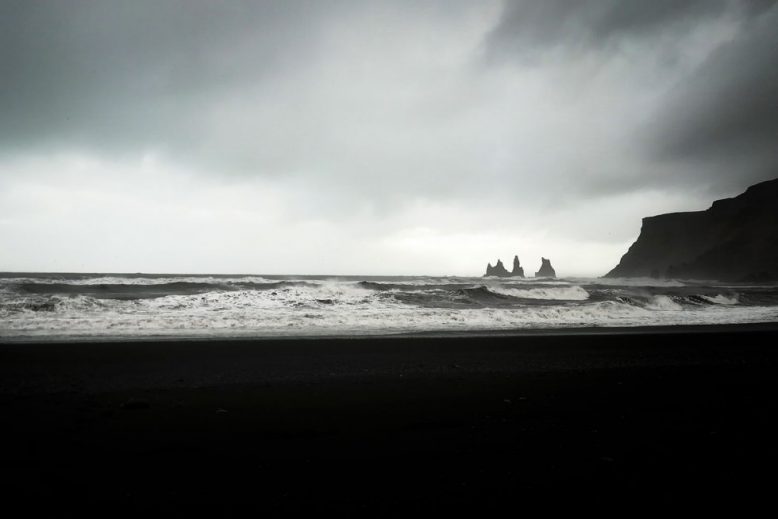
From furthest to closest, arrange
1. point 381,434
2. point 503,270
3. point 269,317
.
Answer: point 503,270, point 269,317, point 381,434

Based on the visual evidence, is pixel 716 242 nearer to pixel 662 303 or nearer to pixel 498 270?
pixel 498 270

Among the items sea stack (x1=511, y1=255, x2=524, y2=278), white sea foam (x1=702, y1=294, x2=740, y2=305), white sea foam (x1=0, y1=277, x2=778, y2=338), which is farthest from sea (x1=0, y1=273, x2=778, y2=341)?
sea stack (x1=511, y1=255, x2=524, y2=278)

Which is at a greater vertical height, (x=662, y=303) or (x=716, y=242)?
(x=716, y=242)

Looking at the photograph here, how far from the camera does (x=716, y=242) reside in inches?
3526

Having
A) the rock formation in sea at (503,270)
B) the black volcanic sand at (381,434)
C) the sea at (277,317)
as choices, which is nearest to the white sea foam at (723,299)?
the sea at (277,317)

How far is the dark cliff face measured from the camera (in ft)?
253

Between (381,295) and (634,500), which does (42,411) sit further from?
(381,295)

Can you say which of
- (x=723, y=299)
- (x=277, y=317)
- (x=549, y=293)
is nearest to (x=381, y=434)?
(x=277, y=317)

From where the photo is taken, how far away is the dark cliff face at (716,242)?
7712 cm

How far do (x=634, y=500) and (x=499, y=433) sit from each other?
4.66 feet

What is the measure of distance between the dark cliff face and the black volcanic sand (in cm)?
8653

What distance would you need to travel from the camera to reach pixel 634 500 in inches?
100

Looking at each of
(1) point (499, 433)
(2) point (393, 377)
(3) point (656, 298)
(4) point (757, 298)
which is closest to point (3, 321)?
(2) point (393, 377)

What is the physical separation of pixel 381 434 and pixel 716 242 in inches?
4434
